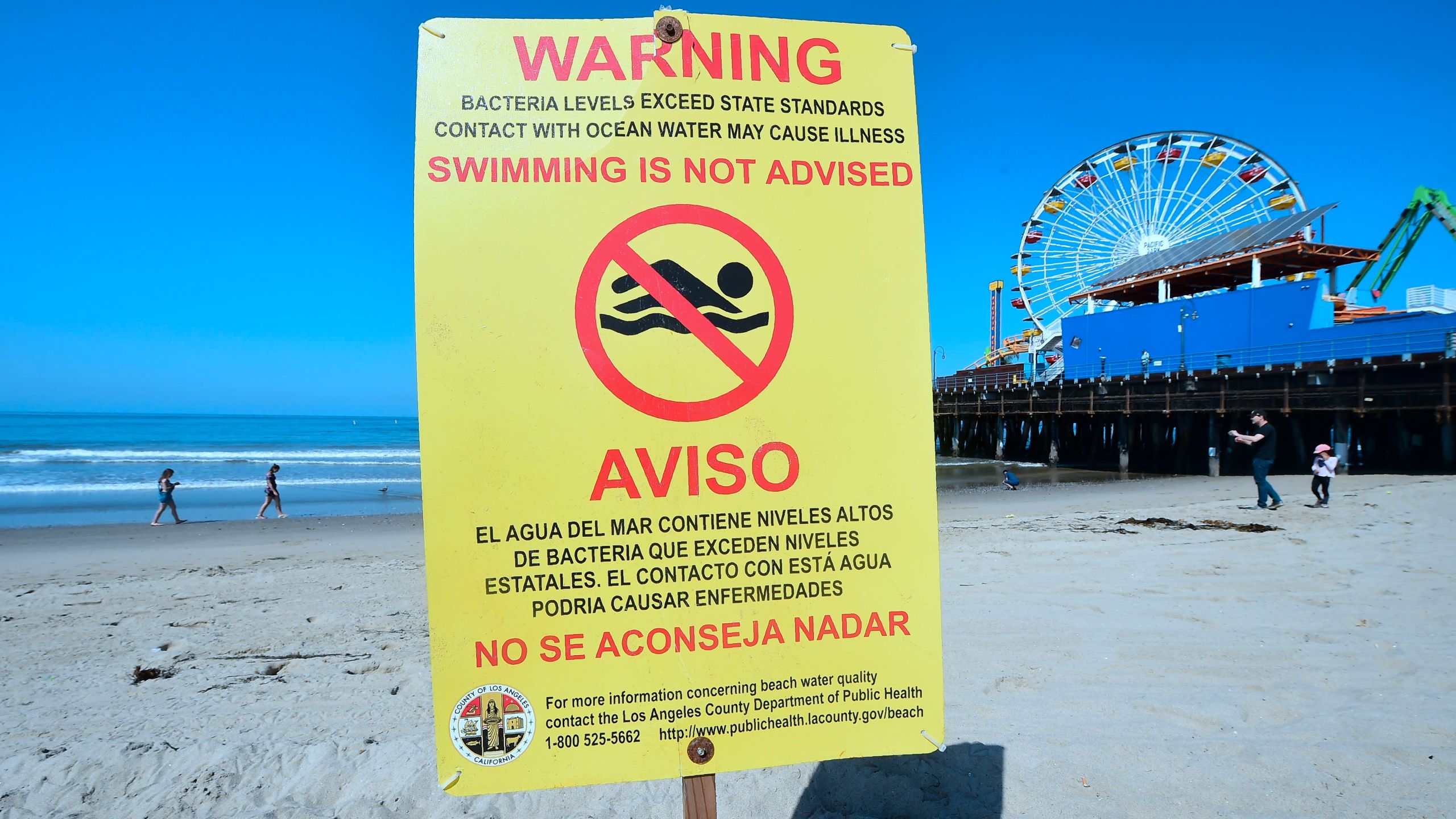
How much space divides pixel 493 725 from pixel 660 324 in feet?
2.73

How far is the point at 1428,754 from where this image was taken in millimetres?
2734

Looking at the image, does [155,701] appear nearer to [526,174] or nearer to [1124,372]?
[526,174]

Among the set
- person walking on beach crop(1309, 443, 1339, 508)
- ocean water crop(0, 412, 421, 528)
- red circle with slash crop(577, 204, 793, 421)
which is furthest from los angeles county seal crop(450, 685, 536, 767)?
ocean water crop(0, 412, 421, 528)

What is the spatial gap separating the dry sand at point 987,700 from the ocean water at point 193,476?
40.3ft

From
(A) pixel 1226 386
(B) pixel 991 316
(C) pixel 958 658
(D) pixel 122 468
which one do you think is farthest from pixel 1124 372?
(B) pixel 991 316

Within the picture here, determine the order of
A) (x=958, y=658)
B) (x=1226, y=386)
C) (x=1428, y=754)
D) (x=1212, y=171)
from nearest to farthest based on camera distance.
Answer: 1. (x=1428, y=754)
2. (x=958, y=658)
3. (x=1226, y=386)
4. (x=1212, y=171)

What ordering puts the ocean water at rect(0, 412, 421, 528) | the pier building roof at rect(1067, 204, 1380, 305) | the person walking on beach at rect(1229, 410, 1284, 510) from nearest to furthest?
the person walking on beach at rect(1229, 410, 1284, 510), the ocean water at rect(0, 412, 421, 528), the pier building roof at rect(1067, 204, 1380, 305)

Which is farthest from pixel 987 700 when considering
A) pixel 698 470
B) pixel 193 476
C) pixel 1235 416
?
pixel 193 476

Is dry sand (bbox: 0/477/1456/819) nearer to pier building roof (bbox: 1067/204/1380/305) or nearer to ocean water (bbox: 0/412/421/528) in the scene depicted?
ocean water (bbox: 0/412/421/528)

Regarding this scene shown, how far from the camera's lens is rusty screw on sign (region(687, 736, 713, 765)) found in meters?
1.41

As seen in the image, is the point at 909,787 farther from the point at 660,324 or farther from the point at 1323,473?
the point at 1323,473

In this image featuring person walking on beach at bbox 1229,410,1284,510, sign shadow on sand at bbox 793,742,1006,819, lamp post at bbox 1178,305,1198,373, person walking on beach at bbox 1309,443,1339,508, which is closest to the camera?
sign shadow on sand at bbox 793,742,1006,819

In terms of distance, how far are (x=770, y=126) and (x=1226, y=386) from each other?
81.7 feet

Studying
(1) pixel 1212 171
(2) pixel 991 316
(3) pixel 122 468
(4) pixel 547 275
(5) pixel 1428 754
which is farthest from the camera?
(2) pixel 991 316
